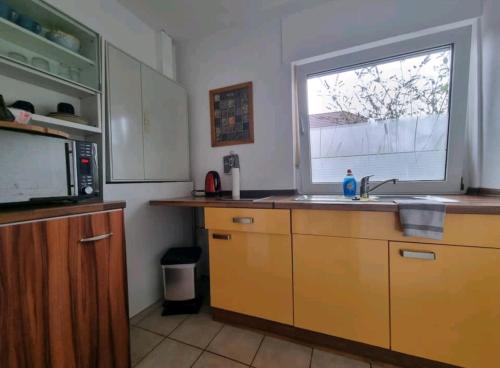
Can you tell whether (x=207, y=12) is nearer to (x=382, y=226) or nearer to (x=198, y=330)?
(x=382, y=226)

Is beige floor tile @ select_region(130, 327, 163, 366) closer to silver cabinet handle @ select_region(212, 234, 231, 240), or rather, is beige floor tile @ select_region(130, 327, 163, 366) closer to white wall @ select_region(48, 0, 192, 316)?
white wall @ select_region(48, 0, 192, 316)

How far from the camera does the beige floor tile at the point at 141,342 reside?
4.10ft

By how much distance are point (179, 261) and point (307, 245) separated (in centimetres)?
99

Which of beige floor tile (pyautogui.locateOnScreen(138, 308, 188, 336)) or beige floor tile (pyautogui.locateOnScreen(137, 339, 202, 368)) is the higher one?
beige floor tile (pyautogui.locateOnScreen(137, 339, 202, 368))

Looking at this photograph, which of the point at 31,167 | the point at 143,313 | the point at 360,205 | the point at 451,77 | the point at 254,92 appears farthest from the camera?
the point at 254,92

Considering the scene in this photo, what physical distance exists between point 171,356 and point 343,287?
1075mm

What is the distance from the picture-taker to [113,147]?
4.75 ft

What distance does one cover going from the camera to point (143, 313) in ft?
5.38

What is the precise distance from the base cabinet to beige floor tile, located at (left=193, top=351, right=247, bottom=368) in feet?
1.23

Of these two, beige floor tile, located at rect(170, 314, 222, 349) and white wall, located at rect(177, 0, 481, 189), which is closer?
beige floor tile, located at rect(170, 314, 222, 349)

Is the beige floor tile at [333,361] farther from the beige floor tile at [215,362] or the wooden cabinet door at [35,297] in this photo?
the wooden cabinet door at [35,297]

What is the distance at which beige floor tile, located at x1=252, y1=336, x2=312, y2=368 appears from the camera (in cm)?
116

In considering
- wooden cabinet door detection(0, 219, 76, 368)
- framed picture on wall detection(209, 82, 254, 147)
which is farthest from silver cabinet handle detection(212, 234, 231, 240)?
framed picture on wall detection(209, 82, 254, 147)

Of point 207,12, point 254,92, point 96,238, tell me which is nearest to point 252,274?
point 96,238
